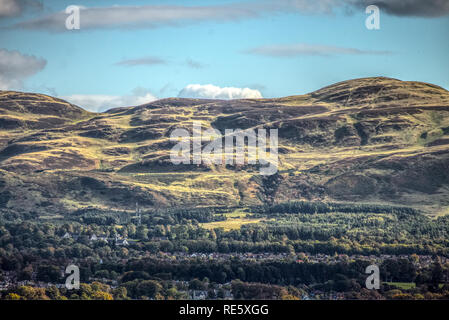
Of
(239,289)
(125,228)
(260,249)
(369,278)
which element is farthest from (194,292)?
(125,228)

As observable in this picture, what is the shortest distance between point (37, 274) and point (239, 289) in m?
38.0

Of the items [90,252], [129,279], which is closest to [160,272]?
[129,279]

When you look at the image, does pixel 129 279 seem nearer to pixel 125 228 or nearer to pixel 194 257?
pixel 194 257

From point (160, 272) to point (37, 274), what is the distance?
70.1 feet

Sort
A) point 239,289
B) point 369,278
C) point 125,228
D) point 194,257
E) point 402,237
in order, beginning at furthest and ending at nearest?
point 125,228 → point 402,237 → point 194,257 → point 369,278 → point 239,289

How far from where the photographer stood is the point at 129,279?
134 meters

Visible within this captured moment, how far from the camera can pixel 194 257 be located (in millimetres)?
158875
